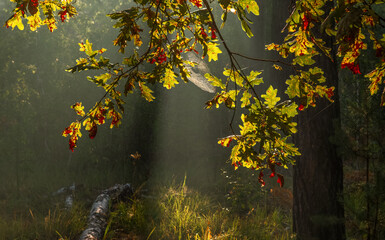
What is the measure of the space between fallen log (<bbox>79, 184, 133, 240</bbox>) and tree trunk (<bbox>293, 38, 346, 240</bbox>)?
3.02m

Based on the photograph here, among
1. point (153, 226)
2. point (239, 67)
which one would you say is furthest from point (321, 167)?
point (153, 226)

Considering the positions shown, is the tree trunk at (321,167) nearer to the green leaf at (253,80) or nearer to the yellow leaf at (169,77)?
the green leaf at (253,80)

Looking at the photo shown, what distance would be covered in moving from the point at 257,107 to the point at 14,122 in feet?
30.8

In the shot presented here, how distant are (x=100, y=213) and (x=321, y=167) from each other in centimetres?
391

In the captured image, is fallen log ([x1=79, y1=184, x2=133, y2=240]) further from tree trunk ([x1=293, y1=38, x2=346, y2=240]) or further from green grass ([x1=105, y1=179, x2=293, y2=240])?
tree trunk ([x1=293, y1=38, x2=346, y2=240])

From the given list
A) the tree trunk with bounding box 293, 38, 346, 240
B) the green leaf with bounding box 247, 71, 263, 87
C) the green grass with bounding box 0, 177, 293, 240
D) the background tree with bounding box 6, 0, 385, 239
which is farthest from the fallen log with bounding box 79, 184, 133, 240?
the green leaf with bounding box 247, 71, 263, 87

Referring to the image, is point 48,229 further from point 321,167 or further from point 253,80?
point 253,80

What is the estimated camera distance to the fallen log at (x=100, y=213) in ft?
17.4

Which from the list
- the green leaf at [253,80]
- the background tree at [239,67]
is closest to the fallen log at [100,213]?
the background tree at [239,67]

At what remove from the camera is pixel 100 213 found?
243 inches

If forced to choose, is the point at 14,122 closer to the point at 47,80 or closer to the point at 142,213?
the point at 47,80

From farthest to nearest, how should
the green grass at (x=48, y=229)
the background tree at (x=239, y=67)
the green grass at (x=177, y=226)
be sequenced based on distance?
the green grass at (x=48, y=229)
the green grass at (x=177, y=226)
the background tree at (x=239, y=67)

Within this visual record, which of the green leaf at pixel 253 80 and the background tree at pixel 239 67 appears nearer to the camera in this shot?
the background tree at pixel 239 67

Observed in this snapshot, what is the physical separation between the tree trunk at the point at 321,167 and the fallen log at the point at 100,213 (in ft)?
9.91
